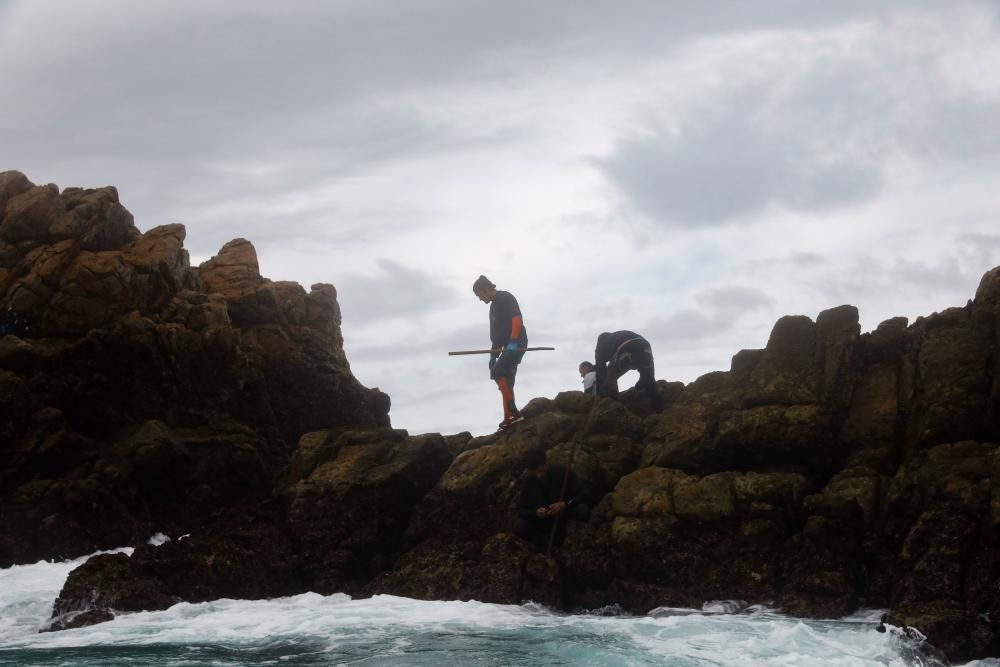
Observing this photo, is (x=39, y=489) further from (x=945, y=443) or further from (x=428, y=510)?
(x=945, y=443)

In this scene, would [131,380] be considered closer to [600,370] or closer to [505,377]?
[505,377]

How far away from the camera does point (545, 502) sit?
17.7 m

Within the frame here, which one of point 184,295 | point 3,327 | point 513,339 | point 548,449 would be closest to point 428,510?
point 548,449

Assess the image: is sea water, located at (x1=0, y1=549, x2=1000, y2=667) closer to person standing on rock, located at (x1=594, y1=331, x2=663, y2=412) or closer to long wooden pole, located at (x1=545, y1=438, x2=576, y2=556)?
long wooden pole, located at (x1=545, y1=438, x2=576, y2=556)

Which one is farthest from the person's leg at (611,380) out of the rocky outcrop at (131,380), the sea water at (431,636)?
the rocky outcrop at (131,380)

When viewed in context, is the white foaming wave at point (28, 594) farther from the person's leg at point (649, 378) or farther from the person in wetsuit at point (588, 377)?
the person's leg at point (649, 378)

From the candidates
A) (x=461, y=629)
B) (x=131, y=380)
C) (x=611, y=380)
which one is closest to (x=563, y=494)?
(x=611, y=380)

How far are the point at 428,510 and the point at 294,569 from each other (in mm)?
2509

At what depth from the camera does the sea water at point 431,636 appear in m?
12.8

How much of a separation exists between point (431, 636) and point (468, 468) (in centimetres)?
542

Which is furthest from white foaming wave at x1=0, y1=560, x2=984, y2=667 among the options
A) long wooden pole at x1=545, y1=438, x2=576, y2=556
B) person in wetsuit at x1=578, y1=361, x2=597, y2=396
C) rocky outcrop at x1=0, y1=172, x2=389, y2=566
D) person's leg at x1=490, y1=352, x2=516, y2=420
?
person in wetsuit at x1=578, y1=361, x2=597, y2=396

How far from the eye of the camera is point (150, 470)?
21344mm

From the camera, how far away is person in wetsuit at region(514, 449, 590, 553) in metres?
17.5

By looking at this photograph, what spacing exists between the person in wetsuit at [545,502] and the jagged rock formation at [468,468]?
12.2 inches
